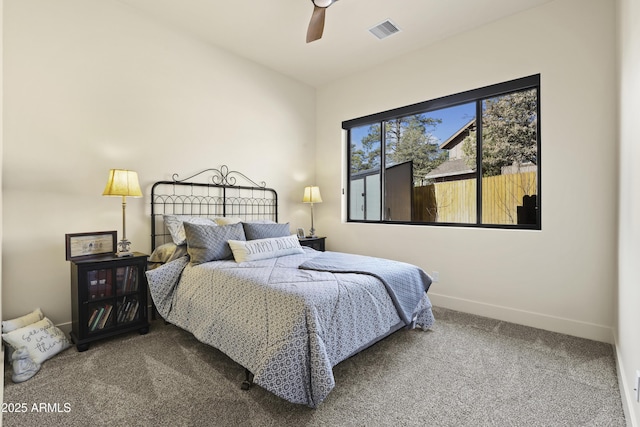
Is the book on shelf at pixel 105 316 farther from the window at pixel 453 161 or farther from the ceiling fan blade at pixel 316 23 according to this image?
the window at pixel 453 161

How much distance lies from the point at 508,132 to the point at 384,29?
5.47ft

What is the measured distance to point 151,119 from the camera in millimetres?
3232

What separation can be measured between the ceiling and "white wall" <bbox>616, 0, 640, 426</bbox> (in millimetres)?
1281

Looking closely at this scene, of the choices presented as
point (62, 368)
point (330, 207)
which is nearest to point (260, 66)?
point (330, 207)

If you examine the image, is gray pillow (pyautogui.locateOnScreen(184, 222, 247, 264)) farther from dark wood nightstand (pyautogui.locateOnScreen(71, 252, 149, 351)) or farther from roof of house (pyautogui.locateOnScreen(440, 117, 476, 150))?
roof of house (pyautogui.locateOnScreen(440, 117, 476, 150))

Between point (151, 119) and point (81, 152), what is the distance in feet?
2.30

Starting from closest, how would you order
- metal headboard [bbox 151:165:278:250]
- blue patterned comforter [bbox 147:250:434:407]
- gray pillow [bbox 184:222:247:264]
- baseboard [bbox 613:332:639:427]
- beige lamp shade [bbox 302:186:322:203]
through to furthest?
1. baseboard [bbox 613:332:639:427]
2. blue patterned comforter [bbox 147:250:434:407]
3. gray pillow [bbox 184:222:247:264]
4. metal headboard [bbox 151:165:278:250]
5. beige lamp shade [bbox 302:186:322:203]

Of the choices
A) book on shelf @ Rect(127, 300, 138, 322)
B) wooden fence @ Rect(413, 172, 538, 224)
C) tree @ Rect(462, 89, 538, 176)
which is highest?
tree @ Rect(462, 89, 538, 176)

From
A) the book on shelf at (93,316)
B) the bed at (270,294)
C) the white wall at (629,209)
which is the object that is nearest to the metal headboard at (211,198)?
the bed at (270,294)

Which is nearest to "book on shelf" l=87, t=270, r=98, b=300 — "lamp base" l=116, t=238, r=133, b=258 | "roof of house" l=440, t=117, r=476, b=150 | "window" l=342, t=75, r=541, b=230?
"lamp base" l=116, t=238, r=133, b=258

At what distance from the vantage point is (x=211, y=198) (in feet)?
12.2

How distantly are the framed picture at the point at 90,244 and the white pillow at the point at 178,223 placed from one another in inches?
18.2

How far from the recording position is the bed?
180cm

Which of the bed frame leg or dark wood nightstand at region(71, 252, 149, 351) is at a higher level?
dark wood nightstand at region(71, 252, 149, 351)
